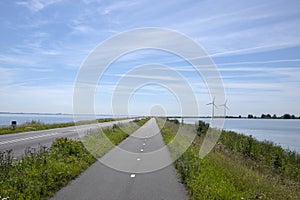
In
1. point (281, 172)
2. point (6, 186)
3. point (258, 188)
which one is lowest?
point (281, 172)

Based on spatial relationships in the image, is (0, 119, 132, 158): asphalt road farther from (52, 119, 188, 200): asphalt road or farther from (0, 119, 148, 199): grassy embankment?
(52, 119, 188, 200): asphalt road

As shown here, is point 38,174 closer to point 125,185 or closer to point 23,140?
point 125,185

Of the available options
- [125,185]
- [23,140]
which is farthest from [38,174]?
[23,140]

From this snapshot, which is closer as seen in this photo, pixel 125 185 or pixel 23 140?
pixel 125 185

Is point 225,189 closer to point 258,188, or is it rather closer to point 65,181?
point 258,188

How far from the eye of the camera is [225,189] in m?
9.47

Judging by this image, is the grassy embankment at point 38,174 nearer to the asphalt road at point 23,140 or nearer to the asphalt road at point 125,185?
the asphalt road at point 125,185

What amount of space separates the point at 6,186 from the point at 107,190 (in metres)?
2.66

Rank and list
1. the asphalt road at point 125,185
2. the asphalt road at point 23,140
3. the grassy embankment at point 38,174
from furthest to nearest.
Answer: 1. the asphalt road at point 23,140
2. the asphalt road at point 125,185
3. the grassy embankment at point 38,174

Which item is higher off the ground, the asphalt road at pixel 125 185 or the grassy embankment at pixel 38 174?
the grassy embankment at pixel 38 174

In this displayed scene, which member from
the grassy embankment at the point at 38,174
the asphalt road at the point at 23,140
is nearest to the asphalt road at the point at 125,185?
the grassy embankment at the point at 38,174

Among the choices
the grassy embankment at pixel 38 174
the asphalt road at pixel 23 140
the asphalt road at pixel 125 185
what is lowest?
the asphalt road at pixel 125 185

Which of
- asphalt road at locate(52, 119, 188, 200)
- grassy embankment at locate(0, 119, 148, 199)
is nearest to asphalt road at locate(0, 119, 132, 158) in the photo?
grassy embankment at locate(0, 119, 148, 199)

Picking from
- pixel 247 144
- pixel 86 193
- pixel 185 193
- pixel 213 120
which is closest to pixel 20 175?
pixel 86 193
